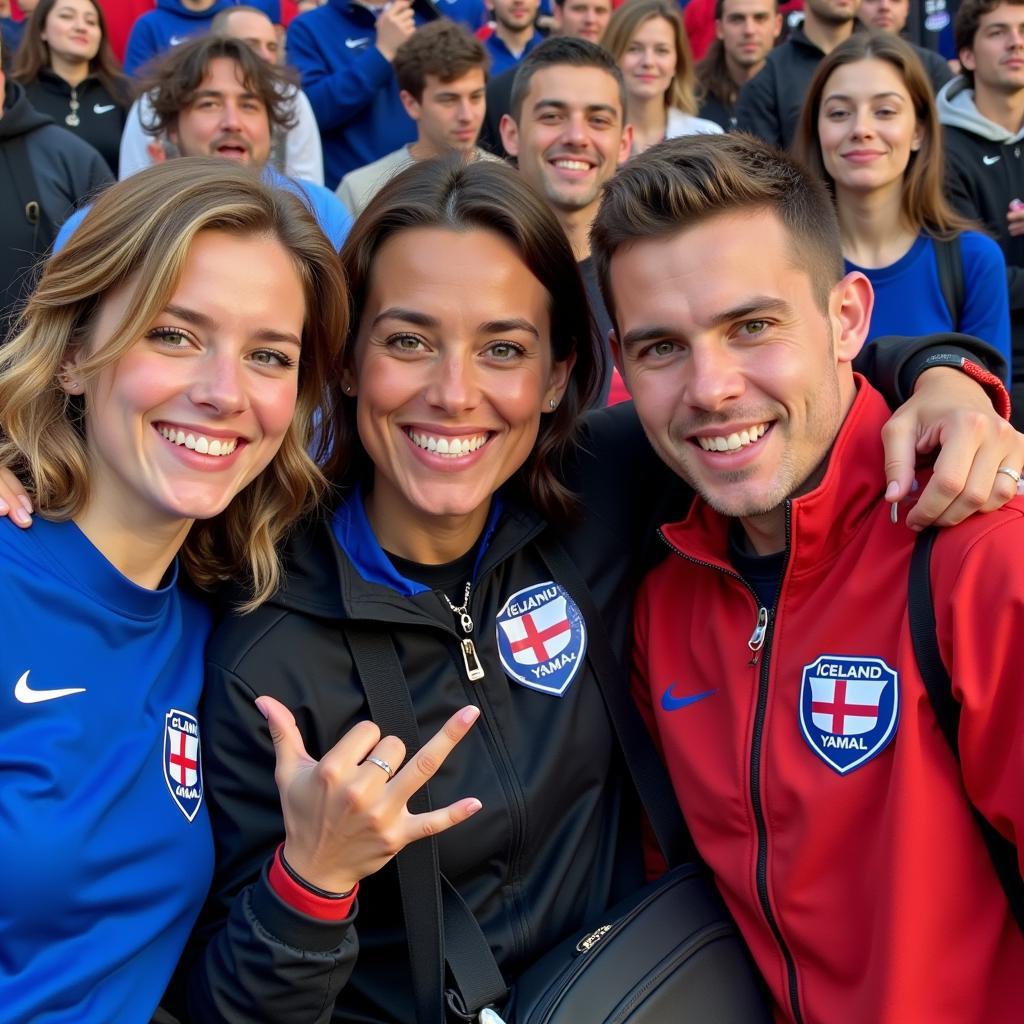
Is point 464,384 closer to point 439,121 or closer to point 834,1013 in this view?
point 834,1013

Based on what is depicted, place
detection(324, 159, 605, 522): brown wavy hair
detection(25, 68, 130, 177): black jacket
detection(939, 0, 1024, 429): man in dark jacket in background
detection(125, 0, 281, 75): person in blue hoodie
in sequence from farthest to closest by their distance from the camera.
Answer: detection(125, 0, 281, 75): person in blue hoodie < detection(25, 68, 130, 177): black jacket < detection(939, 0, 1024, 429): man in dark jacket in background < detection(324, 159, 605, 522): brown wavy hair

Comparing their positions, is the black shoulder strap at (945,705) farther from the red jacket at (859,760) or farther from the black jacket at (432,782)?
the black jacket at (432,782)

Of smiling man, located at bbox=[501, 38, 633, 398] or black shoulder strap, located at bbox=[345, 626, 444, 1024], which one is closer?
black shoulder strap, located at bbox=[345, 626, 444, 1024]

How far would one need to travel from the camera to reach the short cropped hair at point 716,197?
2238mm

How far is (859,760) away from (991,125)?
4.37 m

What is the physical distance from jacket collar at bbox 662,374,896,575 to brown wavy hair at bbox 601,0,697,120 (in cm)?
451

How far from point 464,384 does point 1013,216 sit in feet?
12.5

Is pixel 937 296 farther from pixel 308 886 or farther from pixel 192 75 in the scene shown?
pixel 308 886

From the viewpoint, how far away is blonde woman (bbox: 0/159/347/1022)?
1.92 meters

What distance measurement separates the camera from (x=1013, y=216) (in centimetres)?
523

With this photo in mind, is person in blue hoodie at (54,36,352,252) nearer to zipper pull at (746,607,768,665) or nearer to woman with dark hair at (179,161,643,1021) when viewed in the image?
woman with dark hair at (179,161,643,1021)

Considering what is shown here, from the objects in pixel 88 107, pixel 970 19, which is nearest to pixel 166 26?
pixel 88 107

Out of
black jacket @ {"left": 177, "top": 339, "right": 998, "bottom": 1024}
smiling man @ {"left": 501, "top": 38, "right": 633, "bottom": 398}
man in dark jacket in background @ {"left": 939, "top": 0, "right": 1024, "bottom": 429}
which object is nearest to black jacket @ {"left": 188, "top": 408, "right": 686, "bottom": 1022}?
black jacket @ {"left": 177, "top": 339, "right": 998, "bottom": 1024}

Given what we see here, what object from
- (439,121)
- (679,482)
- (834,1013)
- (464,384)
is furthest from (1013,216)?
(834,1013)
